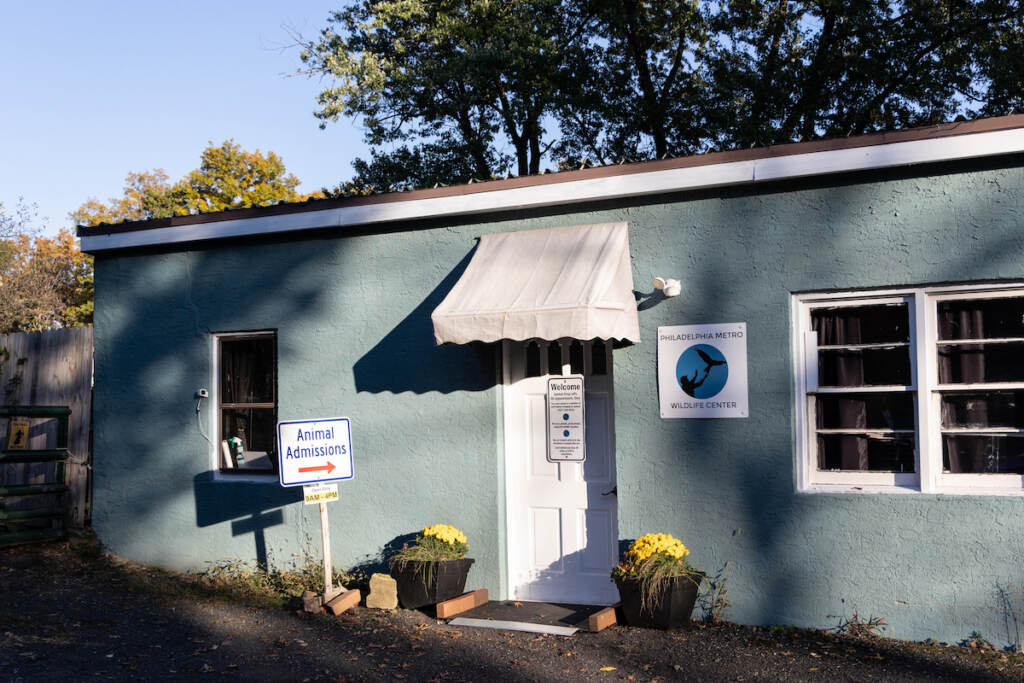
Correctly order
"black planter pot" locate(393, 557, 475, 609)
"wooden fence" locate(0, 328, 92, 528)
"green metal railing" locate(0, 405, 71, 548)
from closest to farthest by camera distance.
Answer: "black planter pot" locate(393, 557, 475, 609)
"green metal railing" locate(0, 405, 71, 548)
"wooden fence" locate(0, 328, 92, 528)

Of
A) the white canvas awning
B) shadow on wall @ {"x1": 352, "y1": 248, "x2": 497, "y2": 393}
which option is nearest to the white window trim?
shadow on wall @ {"x1": 352, "y1": 248, "x2": 497, "y2": 393}

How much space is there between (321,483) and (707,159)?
3987 mm

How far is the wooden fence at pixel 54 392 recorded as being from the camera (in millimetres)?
10156

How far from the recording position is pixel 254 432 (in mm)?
8867

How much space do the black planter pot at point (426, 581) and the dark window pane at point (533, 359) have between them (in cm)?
164

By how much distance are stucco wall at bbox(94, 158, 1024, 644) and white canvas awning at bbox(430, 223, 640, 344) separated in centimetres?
25

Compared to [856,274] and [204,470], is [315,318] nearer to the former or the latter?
[204,470]

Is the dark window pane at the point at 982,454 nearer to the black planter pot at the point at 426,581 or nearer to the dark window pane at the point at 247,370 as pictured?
the black planter pot at the point at 426,581

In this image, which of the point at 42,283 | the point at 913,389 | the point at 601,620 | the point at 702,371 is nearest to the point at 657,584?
the point at 601,620

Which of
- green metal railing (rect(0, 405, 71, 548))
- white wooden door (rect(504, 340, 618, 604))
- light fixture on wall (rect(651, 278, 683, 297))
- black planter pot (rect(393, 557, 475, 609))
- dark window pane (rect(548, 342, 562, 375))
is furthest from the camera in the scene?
green metal railing (rect(0, 405, 71, 548))

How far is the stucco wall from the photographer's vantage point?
6.29 meters

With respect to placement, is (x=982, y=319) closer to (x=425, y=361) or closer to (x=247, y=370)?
(x=425, y=361)

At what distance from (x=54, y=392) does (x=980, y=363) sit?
9.24 metres

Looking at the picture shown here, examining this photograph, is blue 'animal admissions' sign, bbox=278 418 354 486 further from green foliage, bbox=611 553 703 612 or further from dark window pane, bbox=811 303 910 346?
dark window pane, bbox=811 303 910 346
